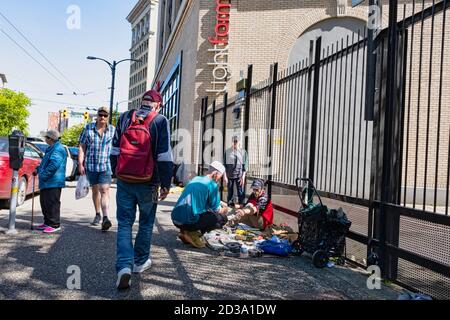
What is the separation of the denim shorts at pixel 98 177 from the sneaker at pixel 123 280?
10.6 ft

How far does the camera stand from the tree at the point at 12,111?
149ft

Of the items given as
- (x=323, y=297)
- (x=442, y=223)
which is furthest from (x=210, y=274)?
(x=442, y=223)

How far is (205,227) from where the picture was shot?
6.00m

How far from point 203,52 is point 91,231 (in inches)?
449

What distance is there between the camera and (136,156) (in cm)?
423

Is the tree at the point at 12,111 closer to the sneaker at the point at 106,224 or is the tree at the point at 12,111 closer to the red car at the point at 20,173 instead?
the red car at the point at 20,173

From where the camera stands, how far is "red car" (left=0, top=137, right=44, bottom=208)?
812 centimetres

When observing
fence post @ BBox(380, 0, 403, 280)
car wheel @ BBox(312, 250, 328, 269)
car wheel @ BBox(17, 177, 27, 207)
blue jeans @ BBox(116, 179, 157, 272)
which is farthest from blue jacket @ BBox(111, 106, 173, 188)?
car wheel @ BBox(17, 177, 27, 207)

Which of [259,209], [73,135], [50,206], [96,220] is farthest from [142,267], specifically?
[73,135]

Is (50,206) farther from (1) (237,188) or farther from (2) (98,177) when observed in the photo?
(1) (237,188)

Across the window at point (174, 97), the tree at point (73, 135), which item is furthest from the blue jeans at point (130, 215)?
the tree at point (73, 135)

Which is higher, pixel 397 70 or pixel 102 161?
pixel 397 70
